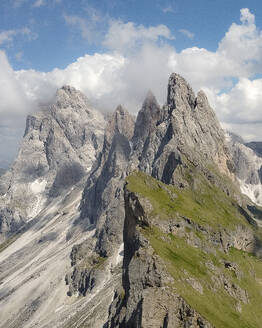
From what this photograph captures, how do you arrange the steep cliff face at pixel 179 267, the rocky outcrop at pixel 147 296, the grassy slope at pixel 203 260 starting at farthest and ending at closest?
the grassy slope at pixel 203 260 → the steep cliff face at pixel 179 267 → the rocky outcrop at pixel 147 296

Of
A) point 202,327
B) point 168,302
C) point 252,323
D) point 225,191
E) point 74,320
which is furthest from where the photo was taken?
point 225,191

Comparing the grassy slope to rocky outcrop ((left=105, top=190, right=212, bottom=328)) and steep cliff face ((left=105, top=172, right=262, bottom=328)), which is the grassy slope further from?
rocky outcrop ((left=105, top=190, right=212, bottom=328))

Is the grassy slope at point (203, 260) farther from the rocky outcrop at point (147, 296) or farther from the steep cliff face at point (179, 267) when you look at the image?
the rocky outcrop at point (147, 296)

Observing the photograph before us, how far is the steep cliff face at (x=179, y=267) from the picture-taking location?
60.8 m

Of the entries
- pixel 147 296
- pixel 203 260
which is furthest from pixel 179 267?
pixel 203 260

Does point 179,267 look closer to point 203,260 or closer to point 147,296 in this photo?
point 147,296

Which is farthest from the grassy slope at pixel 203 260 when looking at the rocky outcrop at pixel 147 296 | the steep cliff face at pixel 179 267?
the rocky outcrop at pixel 147 296

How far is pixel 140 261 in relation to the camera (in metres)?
71.2

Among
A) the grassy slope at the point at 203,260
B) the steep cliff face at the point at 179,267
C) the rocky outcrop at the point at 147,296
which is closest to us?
the rocky outcrop at the point at 147,296

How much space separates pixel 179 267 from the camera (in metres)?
71.7

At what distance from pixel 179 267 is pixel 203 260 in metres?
16.3

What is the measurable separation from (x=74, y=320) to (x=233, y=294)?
80775 millimetres

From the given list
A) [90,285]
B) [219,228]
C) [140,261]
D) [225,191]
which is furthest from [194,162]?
[140,261]

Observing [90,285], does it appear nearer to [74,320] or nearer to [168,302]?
[74,320]
